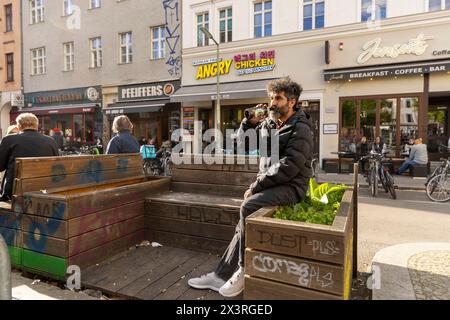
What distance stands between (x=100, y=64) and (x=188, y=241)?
18.3m

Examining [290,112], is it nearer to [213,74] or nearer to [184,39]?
[213,74]

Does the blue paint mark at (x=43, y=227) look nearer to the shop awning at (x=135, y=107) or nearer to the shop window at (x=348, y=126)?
the shop window at (x=348, y=126)

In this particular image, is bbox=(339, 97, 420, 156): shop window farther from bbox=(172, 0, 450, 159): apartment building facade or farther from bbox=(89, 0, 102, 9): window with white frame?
bbox=(89, 0, 102, 9): window with white frame

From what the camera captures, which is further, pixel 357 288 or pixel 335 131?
pixel 335 131

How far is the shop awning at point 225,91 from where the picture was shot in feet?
44.1

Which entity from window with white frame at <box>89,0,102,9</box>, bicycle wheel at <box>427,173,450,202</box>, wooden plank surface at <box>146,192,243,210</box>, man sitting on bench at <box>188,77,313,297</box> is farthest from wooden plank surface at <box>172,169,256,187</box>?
window with white frame at <box>89,0,102,9</box>

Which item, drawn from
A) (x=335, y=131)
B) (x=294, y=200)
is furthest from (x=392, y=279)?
(x=335, y=131)

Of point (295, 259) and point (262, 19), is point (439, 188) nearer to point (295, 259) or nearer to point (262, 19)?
point (295, 259)

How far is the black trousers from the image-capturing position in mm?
2590

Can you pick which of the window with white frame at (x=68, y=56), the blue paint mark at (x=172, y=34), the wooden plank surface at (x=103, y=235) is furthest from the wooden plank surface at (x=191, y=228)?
the window with white frame at (x=68, y=56)
